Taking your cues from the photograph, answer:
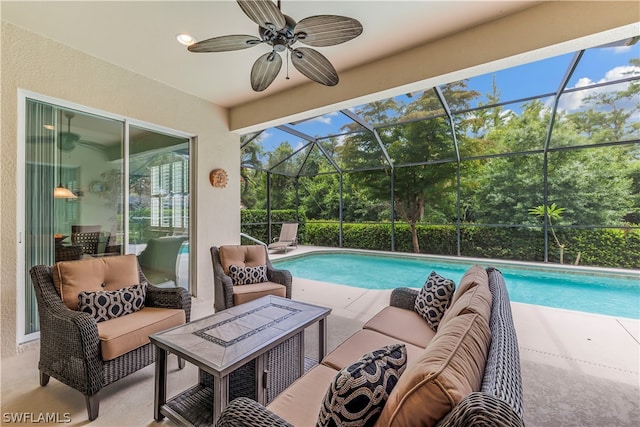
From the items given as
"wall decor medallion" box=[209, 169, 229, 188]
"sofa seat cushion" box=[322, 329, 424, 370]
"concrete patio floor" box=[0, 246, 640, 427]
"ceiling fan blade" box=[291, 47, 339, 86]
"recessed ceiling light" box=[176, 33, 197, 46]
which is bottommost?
"concrete patio floor" box=[0, 246, 640, 427]

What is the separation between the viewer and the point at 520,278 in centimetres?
607

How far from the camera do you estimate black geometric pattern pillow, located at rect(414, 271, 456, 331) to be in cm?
213

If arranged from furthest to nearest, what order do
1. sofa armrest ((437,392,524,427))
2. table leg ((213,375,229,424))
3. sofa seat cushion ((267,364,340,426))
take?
table leg ((213,375,229,424)), sofa seat cushion ((267,364,340,426)), sofa armrest ((437,392,524,427))

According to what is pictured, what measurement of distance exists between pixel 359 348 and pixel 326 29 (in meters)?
2.08

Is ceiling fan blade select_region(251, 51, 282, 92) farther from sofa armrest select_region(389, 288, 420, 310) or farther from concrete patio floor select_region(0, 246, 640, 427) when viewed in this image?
concrete patio floor select_region(0, 246, 640, 427)

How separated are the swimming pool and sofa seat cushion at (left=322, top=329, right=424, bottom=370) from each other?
3.74m

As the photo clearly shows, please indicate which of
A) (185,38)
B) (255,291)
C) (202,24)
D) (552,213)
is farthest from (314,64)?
(552,213)

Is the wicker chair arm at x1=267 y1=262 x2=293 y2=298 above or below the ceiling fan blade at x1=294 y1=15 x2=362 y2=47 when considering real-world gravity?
below

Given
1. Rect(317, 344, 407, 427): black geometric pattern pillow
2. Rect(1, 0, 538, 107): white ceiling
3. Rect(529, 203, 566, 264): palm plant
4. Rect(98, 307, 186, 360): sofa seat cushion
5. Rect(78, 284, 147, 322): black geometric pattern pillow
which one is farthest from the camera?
Rect(529, 203, 566, 264): palm plant

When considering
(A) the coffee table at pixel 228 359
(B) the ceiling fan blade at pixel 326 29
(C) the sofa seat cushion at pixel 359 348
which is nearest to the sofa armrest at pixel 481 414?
(C) the sofa seat cushion at pixel 359 348

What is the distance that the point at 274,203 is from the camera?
32.8 ft

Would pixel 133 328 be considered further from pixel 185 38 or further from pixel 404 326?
pixel 185 38

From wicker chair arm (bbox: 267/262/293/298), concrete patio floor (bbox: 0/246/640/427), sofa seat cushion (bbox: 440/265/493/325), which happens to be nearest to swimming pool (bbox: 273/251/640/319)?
concrete patio floor (bbox: 0/246/640/427)

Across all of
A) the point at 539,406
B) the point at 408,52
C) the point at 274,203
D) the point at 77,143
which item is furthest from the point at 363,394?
the point at 274,203
